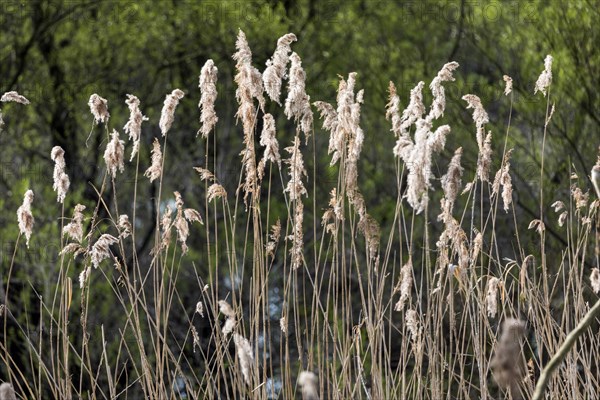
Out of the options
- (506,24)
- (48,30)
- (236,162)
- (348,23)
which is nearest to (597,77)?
(506,24)

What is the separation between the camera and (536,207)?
19.7 feet

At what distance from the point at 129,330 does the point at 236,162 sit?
4.03 ft

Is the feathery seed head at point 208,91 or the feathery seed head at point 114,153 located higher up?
the feathery seed head at point 208,91

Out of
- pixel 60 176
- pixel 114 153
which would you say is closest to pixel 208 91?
pixel 114 153

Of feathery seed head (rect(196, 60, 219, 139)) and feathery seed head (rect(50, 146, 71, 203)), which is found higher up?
feathery seed head (rect(196, 60, 219, 139))

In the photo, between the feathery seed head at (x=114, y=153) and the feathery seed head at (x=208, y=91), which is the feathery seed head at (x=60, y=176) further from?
the feathery seed head at (x=208, y=91)

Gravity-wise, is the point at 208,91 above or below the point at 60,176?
above

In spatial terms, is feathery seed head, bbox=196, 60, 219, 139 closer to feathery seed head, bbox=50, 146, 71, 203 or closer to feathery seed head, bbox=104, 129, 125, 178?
feathery seed head, bbox=104, 129, 125, 178

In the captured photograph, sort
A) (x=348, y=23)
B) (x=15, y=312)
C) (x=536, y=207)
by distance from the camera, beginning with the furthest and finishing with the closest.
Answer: (x=348, y=23)
(x=536, y=207)
(x=15, y=312)

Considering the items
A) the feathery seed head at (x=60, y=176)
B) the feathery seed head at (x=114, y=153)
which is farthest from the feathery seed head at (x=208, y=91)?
the feathery seed head at (x=60, y=176)

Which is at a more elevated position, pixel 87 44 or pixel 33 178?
pixel 87 44

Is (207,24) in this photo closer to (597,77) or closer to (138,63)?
(138,63)

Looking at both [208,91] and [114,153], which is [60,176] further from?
[208,91]

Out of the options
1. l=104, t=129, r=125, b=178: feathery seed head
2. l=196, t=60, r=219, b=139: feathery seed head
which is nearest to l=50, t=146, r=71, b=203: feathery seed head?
l=104, t=129, r=125, b=178: feathery seed head
